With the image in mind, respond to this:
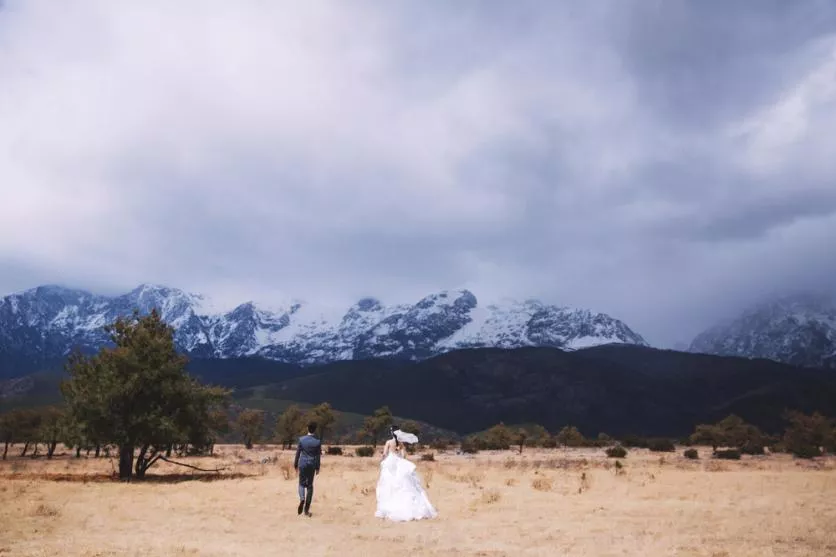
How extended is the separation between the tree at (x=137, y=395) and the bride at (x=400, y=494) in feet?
55.1

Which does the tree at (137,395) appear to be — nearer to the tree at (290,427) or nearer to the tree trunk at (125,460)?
the tree trunk at (125,460)

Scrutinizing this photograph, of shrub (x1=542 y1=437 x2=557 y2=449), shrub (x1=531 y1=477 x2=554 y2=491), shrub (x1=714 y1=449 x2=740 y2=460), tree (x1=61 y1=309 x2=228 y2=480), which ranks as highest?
tree (x1=61 y1=309 x2=228 y2=480)

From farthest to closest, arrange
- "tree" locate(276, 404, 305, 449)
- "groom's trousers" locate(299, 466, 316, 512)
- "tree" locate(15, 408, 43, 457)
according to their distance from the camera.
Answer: "tree" locate(276, 404, 305, 449), "tree" locate(15, 408, 43, 457), "groom's trousers" locate(299, 466, 316, 512)

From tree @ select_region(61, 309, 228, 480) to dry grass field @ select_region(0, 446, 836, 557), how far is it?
2849mm

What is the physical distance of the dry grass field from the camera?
14484mm

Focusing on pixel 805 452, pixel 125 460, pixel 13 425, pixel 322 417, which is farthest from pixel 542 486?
pixel 322 417

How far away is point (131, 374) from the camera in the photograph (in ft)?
109

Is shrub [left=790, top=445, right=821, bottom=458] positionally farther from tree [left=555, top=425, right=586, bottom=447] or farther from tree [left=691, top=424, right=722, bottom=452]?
tree [left=555, top=425, right=586, bottom=447]

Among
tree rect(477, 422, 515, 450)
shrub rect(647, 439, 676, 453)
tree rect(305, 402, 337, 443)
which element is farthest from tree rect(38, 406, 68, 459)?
shrub rect(647, 439, 676, 453)

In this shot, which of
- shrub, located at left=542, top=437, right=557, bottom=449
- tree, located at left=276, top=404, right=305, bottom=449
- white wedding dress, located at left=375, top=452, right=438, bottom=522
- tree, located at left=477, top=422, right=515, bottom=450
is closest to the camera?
white wedding dress, located at left=375, top=452, right=438, bottom=522

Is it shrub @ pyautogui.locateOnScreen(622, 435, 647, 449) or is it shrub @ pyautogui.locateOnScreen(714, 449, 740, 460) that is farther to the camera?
shrub @ pyautogui.locateOnScreen(622, 435, 647, 449)

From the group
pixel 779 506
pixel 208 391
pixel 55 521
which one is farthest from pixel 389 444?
pixel 208 391

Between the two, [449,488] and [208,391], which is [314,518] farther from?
[208,391]

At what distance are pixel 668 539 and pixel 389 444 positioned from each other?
911 centimetres
